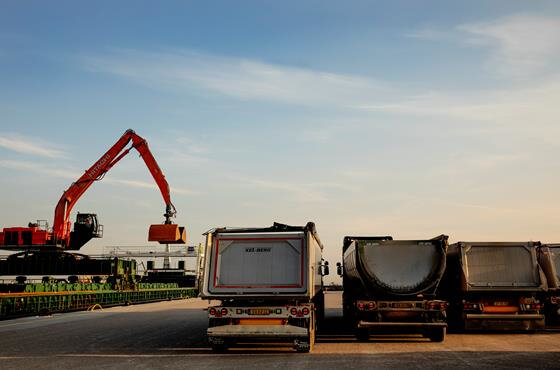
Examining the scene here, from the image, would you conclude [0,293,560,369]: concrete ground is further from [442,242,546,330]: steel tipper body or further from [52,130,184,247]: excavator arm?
[52,130,184,247]: excavator arm

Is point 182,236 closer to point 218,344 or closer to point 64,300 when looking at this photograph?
point 64,300

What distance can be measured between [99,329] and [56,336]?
7.77 ft

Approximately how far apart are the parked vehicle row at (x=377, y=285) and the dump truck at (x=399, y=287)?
25mm

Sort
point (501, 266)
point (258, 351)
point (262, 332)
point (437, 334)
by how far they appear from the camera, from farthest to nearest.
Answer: point (501, 266)
point (437, 334)
point (258, 351)
point (262, 332)

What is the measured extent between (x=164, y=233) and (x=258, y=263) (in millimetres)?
18457

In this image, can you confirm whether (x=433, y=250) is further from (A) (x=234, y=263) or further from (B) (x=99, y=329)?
(B) (x=99, y=329)

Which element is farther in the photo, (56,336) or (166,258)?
(166,258)

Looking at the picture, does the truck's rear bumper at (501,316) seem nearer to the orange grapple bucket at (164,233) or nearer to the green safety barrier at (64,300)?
the green safety barrier at (64,300)

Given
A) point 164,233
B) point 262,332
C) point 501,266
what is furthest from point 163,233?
point 262,332

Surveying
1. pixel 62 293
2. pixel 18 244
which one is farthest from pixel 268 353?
pixel 18 244

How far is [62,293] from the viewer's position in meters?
29.2

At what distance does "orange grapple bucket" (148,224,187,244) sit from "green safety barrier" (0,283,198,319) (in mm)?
5252

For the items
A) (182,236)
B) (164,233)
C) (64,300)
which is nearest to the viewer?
(64,300)

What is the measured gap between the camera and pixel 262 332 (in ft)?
40.9
